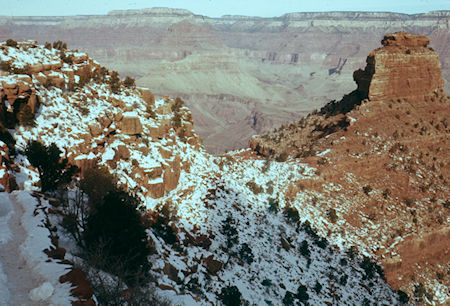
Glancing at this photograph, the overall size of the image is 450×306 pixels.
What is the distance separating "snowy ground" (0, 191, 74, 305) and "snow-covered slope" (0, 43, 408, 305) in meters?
1.06

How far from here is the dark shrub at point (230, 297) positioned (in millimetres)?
17406

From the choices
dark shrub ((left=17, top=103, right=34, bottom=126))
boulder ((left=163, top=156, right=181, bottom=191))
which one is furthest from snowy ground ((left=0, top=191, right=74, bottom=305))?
boulder ((left=163, top=156, right=181, bottom=191))

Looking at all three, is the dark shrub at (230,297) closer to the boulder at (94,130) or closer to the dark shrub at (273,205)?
the dark shrub at (273,205)

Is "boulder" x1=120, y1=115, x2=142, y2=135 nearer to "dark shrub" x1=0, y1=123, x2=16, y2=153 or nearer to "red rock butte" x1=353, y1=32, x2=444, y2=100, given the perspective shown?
"dark shrub" x1=0, y1=123, x2=16, y2=153

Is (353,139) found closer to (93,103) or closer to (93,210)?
(93,103)

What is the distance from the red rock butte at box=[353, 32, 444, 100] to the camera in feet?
131

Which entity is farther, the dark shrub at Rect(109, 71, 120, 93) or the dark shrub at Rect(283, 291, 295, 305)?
the dark shrub at Rect(109, 71, 120, 93)

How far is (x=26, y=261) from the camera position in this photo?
10727 mm

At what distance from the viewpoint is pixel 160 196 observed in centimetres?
2548

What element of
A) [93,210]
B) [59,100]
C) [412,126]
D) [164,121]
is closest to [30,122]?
[59,100]

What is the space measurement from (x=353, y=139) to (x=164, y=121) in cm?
2224

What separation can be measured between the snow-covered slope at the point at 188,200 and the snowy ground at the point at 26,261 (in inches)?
41.6

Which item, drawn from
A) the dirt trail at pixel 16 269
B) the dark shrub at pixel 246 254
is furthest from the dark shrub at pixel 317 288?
the dirt trail at pixel 16 269

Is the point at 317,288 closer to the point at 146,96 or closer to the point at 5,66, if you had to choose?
the point at 146,96
